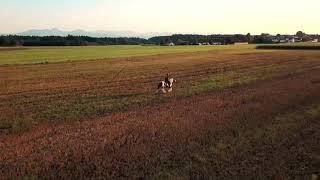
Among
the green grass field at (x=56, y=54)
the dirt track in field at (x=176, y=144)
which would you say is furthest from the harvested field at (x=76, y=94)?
the green grass field at (x=56, y=54)

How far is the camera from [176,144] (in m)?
13.9

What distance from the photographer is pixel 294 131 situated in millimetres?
15688

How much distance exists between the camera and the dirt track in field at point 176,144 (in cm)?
1157

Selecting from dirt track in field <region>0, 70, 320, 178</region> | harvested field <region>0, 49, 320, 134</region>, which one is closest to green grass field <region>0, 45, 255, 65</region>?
harvested field <region>0, 49, 320, 134</region>

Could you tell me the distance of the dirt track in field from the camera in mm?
11570

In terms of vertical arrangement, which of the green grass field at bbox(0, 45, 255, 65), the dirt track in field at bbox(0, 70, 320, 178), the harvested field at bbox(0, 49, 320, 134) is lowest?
the green grass field at bbox(0, 45, 255, 65)

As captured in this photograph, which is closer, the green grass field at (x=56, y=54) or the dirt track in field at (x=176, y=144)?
the dirt track in field at (x=176, y=144)

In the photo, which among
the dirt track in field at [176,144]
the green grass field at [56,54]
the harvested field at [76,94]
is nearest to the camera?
the dirt track in field at [176,144]

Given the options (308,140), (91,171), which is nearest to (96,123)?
(91,171)

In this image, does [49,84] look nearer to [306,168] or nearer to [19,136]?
[19,136]

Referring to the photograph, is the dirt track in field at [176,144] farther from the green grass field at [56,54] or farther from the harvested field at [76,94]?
the green grass field at [56,54]

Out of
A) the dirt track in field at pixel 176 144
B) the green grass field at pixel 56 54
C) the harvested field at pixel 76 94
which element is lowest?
the green grass field at pixel 56 54

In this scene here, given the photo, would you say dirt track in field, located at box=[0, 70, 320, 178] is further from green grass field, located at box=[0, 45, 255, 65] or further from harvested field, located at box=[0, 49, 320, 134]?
green grass field, located at box=[0, 45, 255, 65]

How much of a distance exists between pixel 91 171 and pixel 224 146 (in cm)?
403
